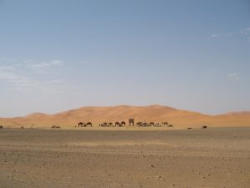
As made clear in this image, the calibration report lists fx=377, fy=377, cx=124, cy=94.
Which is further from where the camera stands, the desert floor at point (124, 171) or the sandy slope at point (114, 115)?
the sandy slope at point (114, 115)

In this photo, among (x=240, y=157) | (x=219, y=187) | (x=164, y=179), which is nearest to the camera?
(x=219, y=187)

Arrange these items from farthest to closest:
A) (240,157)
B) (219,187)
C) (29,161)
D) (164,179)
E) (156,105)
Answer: (156,105), (240,157), (29,161), (164,179), (219,187)

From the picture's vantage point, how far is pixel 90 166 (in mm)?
13961

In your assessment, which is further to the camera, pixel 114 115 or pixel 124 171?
pixel 114 115

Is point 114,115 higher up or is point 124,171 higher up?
point 114,115

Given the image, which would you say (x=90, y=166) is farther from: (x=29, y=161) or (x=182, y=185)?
(x=182, y=185)

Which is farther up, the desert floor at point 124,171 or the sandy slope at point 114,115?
the sandy slope at point 114,115

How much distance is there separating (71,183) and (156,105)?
110770mm

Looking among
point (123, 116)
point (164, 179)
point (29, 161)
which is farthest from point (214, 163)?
point (123, 116)

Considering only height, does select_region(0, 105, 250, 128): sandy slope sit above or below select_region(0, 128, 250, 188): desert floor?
above

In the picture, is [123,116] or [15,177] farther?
[123,116]

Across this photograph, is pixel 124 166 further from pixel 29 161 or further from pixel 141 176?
pixel 29 161

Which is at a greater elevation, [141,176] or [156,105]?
[156,105]

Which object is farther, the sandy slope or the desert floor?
the sandy slope
